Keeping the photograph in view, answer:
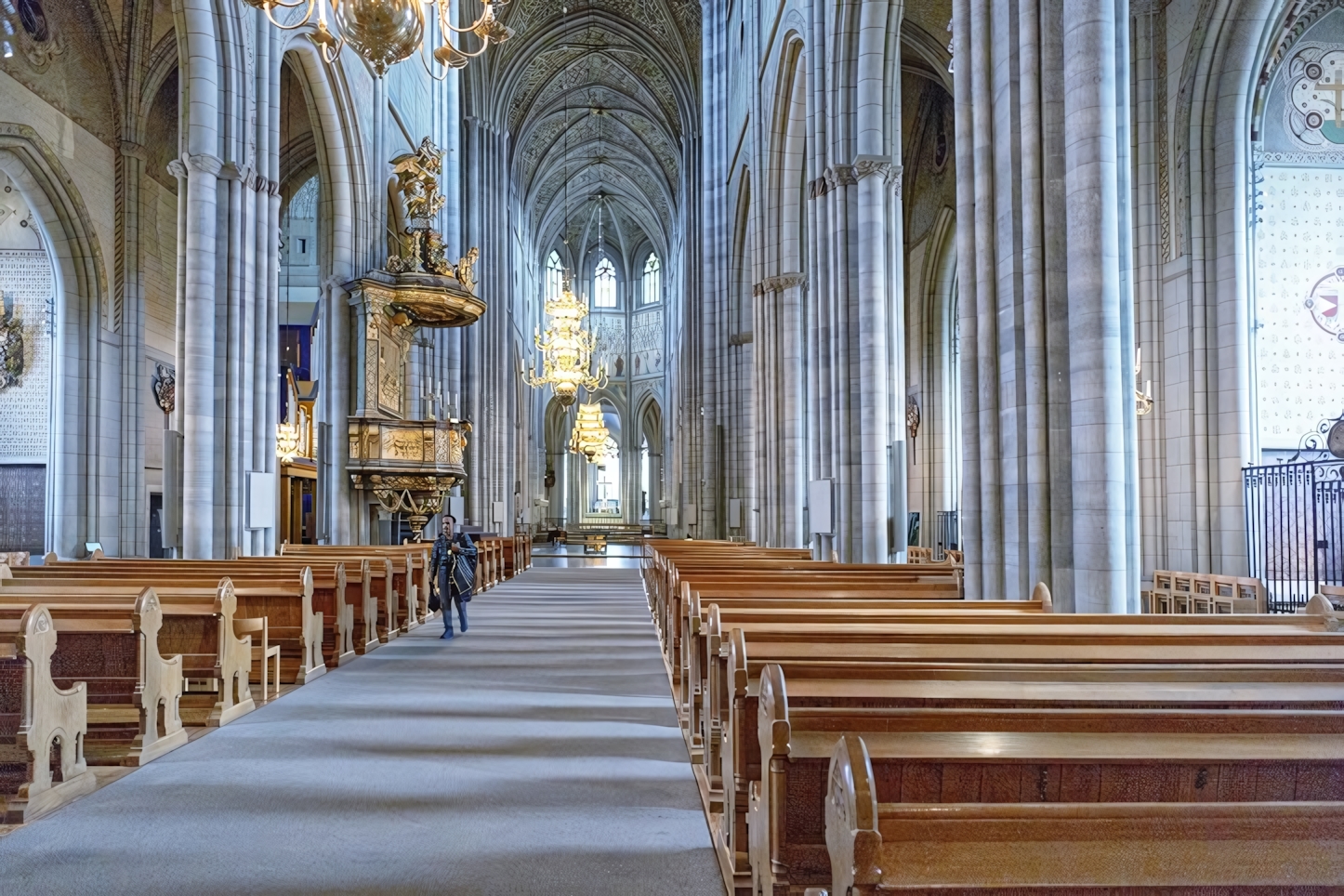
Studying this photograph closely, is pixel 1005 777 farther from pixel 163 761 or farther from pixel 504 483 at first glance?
pixel 504 483

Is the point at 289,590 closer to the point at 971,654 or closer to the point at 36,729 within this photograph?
the point at 36,729

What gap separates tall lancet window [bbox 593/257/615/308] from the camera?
161 ft

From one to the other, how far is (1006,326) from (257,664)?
6.02 metres

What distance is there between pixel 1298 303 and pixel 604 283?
131 feet

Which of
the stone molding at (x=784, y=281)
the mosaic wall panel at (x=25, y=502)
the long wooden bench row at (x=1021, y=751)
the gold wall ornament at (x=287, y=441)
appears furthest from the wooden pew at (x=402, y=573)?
the stone molding at (x=784, y=281)

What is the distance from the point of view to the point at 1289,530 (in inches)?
405

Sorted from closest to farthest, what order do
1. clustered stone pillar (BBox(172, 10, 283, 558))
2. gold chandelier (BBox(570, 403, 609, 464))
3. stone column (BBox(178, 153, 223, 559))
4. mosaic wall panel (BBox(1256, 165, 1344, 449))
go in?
stone column (BBox(178, 153, 223, 559)) → clustered stone pillar (BBox(172, 10, 283, 558)) → mosaic wall panel (BBox(1256, 165, 1344, 449)) → gold chandelier (BBox(570, 403, 609, 464))

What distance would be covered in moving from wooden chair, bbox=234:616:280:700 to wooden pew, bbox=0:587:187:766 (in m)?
0.78

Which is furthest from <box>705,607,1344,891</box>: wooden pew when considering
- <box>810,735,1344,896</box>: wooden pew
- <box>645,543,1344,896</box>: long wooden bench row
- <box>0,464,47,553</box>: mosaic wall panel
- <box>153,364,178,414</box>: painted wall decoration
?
<box>153,364,178,414</box>: painted wall decoration

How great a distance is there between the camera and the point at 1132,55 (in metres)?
11.9

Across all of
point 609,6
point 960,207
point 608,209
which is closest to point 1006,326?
point 960,207

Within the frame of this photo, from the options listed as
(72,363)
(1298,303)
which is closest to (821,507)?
(1298,303)

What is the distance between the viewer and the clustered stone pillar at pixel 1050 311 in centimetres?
607

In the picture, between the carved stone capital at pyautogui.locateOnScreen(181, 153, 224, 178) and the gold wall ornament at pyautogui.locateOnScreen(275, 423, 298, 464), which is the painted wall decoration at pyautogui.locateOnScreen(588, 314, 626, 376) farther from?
the carved stone capital at pyautogui.locateOnScreen(181, 153, 224, 178)
